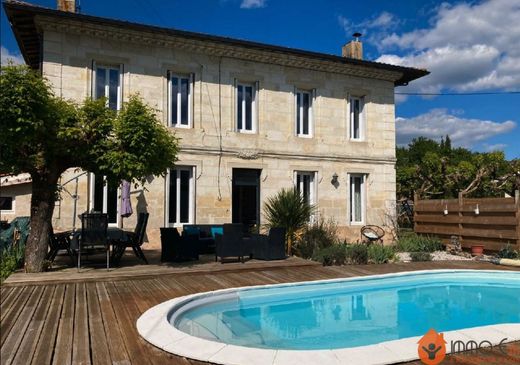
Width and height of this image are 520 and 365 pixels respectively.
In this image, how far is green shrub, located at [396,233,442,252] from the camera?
12440 mm

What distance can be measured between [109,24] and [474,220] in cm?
1148

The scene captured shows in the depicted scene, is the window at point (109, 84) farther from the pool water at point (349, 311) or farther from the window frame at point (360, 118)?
the window frame at point (360, 118)

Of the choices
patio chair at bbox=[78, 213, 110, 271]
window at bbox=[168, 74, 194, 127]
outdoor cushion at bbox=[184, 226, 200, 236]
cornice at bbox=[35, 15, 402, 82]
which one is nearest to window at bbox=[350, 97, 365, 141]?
cornice at bbox=[35, 15, 402, 82]

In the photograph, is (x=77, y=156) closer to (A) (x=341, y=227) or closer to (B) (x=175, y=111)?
(B) (x=175, y=111)

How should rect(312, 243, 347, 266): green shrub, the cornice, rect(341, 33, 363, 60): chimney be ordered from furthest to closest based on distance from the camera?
rect(341, 33, 363, 60): chimney < the cornice < rect(312, 243, 347, 266): green shrub

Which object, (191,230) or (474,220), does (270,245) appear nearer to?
(191,230)

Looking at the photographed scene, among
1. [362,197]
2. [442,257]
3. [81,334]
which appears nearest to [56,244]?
[81,334]

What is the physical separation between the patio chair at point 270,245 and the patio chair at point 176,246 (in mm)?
1428

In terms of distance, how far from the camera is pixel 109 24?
1074 centimetres

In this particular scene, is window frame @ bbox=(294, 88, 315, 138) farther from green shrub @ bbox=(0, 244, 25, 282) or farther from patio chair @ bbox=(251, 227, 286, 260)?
green shrub @ bbox=(0, 244, 25, 282)

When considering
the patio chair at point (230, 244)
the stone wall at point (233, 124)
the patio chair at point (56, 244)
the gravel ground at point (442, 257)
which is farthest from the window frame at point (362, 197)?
the patio chair at point (56, 244)

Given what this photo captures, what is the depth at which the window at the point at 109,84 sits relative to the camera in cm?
1111

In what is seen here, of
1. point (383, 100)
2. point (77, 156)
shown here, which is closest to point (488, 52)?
point (383, 100)

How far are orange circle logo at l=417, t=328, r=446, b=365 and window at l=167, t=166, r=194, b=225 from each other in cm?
866
